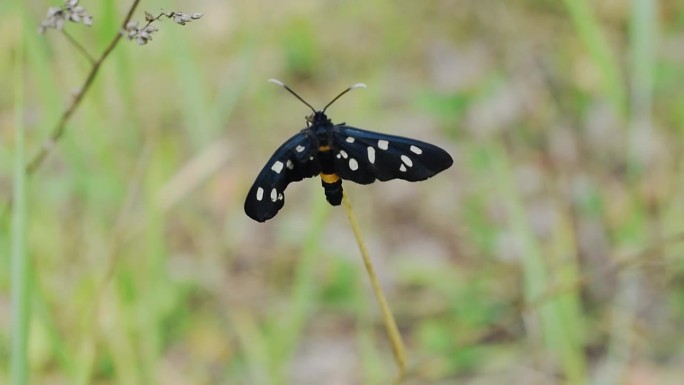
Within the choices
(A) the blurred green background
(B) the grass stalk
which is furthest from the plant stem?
(B) the grass stalk

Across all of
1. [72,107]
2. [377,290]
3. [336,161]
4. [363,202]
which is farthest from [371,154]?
[363,202]

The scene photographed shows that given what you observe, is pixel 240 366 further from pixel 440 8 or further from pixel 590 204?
pixel 440 8

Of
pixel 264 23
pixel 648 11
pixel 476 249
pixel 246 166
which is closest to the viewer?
pixel 648 11

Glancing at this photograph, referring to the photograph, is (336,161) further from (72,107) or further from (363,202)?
(363,202)

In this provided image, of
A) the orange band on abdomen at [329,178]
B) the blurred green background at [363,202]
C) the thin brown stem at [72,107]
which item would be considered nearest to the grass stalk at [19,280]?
the thin brown stem at [72,107]

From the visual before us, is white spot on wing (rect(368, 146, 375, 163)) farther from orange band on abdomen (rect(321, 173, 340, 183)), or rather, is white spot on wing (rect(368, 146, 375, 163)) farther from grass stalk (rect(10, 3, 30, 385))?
grass stalk (rect(10, 3, 30, 385))

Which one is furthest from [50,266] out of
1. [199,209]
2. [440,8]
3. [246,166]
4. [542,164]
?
[440,8]
